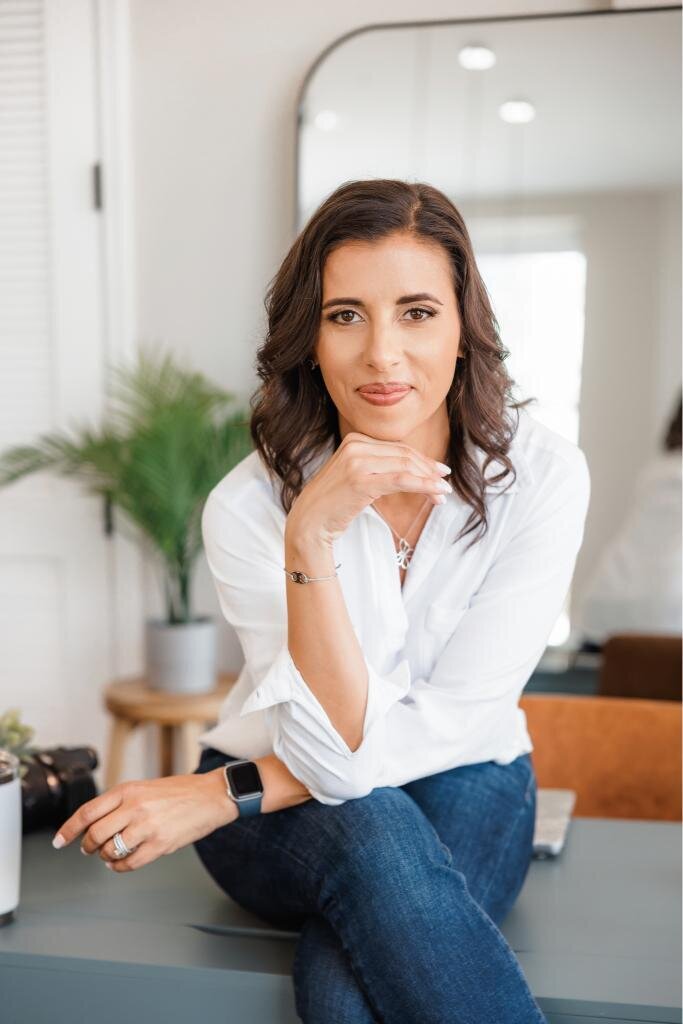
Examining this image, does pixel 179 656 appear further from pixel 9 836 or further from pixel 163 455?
pixel 9 836

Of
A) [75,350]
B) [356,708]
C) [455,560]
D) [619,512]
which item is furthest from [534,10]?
[356,708]

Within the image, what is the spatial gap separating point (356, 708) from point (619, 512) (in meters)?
1.65

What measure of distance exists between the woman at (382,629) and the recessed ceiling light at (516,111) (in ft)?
4.75

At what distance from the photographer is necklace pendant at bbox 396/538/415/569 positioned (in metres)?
1.52

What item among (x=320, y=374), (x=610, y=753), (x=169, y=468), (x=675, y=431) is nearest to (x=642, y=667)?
(x=675, y=431)

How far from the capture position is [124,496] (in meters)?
2.85

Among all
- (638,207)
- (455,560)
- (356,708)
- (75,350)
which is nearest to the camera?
(356,708)

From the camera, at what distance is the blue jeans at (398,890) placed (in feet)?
3.81

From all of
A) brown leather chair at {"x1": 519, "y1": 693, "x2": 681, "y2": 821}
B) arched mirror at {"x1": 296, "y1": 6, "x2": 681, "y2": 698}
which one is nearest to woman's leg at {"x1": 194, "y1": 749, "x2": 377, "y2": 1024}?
brown leather chair at {"x1": 519, "y1": 693, "x2": 681, "y2": 821}

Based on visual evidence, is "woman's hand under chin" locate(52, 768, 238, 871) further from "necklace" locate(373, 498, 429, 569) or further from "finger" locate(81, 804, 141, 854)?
"necklace" locate(373, 498, 429, 569)

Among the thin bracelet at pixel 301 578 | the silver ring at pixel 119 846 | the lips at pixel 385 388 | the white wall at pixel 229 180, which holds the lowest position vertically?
the silver ring at pixel 119 846

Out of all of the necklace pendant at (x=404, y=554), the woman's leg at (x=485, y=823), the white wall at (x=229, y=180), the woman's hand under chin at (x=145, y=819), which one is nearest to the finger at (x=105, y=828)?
the woman's hand under chin at (x=145, y=819)

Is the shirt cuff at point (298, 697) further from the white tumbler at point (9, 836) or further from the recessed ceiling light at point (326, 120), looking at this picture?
the recessed ceiling light at point (326, 120)

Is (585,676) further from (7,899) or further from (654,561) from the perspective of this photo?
(7,899)
